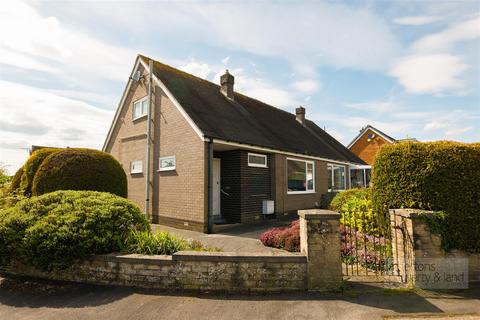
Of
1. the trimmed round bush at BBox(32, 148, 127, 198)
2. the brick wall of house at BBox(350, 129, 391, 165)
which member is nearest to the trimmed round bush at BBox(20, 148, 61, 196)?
the trimmed round bush at BBox(32, 148, 127, 198)

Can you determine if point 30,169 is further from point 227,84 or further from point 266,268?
point 227,84

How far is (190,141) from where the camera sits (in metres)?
10.4

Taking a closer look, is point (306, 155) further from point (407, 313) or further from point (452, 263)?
point (407, 313)

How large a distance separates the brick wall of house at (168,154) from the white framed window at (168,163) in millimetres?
182

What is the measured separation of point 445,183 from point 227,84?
1212cm

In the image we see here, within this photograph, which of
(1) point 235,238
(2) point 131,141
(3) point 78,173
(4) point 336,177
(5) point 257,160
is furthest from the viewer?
(4) point 336,177

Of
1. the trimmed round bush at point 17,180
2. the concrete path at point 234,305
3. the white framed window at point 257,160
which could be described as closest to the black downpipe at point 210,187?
the white framed window at point 257,160

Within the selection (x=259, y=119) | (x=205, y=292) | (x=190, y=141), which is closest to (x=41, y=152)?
(x=190, y=141)

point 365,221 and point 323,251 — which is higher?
point 365,221

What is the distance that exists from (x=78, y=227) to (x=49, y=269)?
0.86 meters

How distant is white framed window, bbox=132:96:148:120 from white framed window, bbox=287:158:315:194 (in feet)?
24.2

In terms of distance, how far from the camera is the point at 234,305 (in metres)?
4.35

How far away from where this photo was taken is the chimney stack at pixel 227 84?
15456 millimetres

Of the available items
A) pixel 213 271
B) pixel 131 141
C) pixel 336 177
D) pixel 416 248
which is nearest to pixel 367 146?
pixel 336 177
